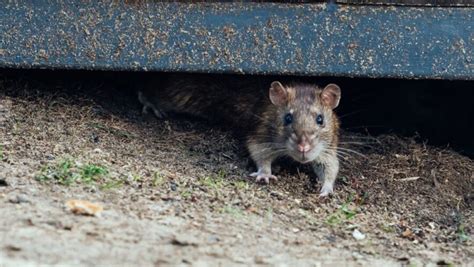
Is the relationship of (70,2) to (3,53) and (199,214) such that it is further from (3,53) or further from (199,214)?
(199,214)

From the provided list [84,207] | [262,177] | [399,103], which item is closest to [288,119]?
[262,177]

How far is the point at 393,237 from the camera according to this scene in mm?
5273

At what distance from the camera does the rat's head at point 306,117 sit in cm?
615

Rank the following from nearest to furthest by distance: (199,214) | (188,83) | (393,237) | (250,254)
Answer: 1. (250,254)
2. (199,214)
3. (393,237)
4. (188,83)

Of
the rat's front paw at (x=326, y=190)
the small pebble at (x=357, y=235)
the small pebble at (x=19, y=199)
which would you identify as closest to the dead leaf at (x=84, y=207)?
the small pebble at (x=19, y=199)

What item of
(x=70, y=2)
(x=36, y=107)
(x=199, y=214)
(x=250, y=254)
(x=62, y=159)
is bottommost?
(x=250, y=254)

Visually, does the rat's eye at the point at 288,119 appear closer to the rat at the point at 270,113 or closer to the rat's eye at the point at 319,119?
the rat at the point at 270,113

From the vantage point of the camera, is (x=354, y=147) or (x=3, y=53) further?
(x=354, y=147)

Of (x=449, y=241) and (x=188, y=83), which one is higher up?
(x=188, y=83)

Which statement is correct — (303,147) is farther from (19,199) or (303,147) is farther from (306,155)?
(19,199)

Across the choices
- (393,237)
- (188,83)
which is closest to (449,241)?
(393,237)

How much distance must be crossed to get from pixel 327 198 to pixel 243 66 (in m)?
1.00

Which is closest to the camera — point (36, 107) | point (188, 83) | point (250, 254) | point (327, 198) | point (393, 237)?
point (250, 254)

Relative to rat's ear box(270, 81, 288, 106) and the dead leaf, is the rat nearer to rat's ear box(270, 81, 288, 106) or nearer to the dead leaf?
rat's ear box(270, 81, 288, 106)
